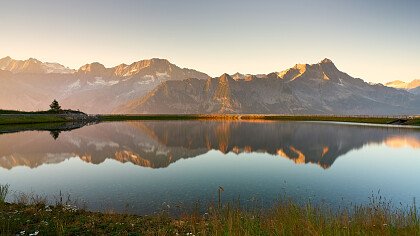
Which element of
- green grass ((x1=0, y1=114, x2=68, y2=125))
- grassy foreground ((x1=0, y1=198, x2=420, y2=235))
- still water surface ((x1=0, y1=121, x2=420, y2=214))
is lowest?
still water surface ((x1=0, y1=121, x2=420, y2=214))

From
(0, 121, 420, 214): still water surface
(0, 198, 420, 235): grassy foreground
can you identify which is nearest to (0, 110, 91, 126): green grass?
(0, 121, 420, 214): still water surface

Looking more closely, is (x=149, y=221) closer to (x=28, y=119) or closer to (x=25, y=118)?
(x=25, y=118)

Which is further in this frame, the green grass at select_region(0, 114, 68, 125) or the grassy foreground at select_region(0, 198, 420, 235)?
the green grass at select_region(0, 114, 68, 125)

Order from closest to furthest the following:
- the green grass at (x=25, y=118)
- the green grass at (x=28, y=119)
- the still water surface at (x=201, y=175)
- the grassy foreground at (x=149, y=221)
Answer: the grassy foreground at (x=149, y=221)
the still water surface at (x=201, y=175)
the green grass at (x=28, y=119)
the green grass at (x=25, y=118)

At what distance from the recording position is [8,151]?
200ft

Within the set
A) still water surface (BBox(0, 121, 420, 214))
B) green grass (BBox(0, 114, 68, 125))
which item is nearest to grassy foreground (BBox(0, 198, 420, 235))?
still water surface (BBox(0, 121, 420, 214))

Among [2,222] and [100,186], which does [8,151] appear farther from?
[2,222]

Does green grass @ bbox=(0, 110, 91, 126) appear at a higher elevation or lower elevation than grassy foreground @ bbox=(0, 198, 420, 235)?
higher

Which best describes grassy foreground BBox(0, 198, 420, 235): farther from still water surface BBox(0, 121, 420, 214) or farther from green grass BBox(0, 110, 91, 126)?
green grass BBox(0, 110, 91, 126)

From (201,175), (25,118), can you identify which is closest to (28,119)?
(25,118)

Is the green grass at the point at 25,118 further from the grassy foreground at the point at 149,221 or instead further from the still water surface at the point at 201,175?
the grassy foreground at the point at 149,221

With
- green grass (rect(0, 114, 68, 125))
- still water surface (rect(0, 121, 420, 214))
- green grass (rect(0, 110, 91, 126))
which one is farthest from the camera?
green grass (rect(0, 110, 91, 126))

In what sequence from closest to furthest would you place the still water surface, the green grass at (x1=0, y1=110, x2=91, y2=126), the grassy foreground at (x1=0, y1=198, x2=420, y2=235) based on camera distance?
the grassy foreground at (x1=0, y1=198, x2=420, y2=235) → the still water surface → the green grass at (x1=0, y1=110, x2=91, y2=126)

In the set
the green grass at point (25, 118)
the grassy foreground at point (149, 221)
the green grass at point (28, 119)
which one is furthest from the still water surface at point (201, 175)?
the green grass at point (25, 118)
